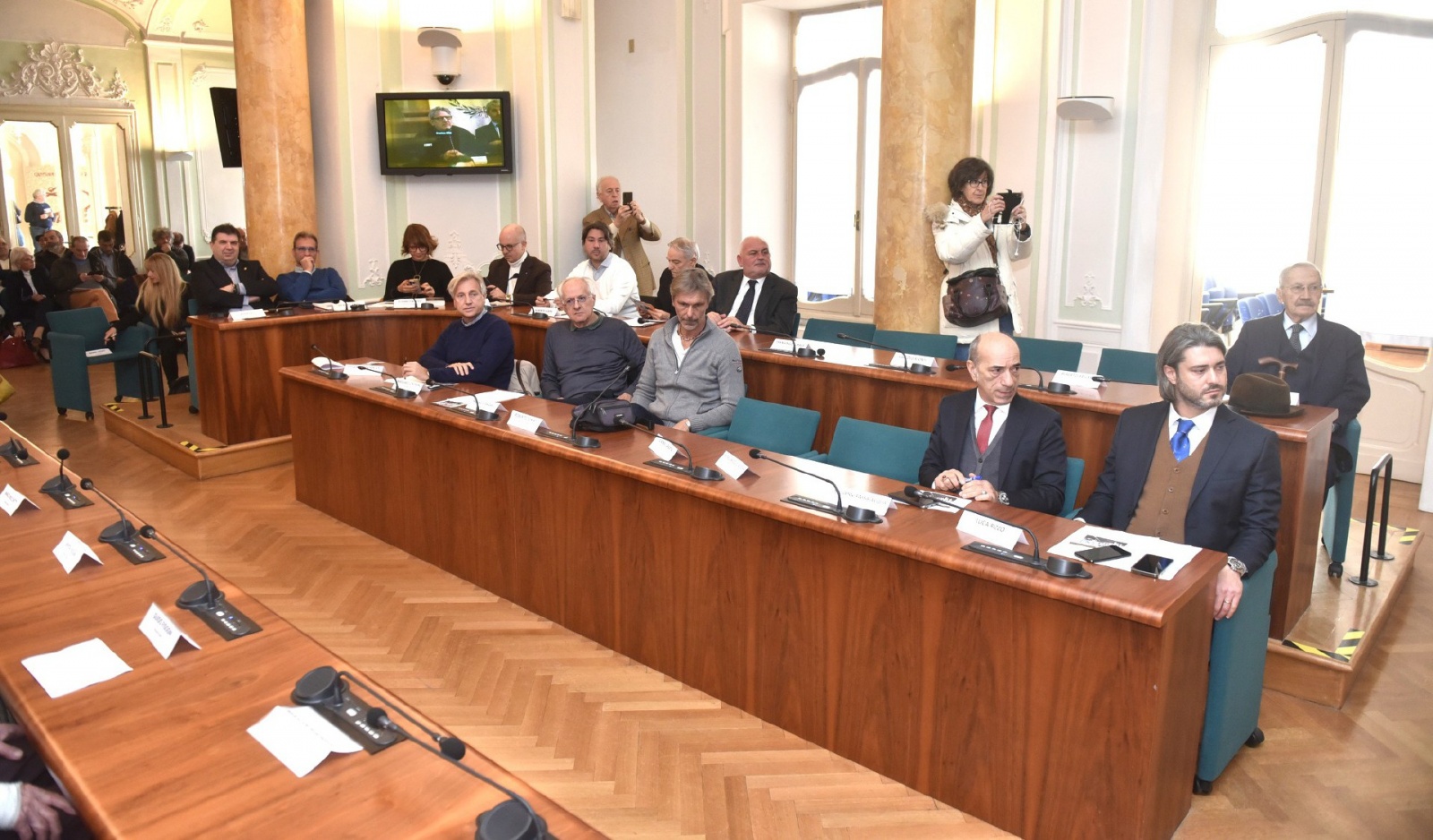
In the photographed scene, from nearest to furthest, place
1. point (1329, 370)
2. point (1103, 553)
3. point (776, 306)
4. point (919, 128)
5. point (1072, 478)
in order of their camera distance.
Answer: point (1103, 553)
point (1072, 478)
point (1329, 370)
point (919, 128)
point (776, 306)

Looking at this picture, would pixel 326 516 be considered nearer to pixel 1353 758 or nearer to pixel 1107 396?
pixel 1107 396

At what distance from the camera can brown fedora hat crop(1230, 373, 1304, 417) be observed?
3852 millimetres

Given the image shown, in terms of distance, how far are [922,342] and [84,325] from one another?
6228mm

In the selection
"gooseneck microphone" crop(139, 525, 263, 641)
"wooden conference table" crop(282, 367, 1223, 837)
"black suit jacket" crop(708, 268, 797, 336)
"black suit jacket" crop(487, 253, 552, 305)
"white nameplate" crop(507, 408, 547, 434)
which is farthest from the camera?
"black suit jacket" crop(487, 253, 552, 305)

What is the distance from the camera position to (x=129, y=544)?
9.08 ft

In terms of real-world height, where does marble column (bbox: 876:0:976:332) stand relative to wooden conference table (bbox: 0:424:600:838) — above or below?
above

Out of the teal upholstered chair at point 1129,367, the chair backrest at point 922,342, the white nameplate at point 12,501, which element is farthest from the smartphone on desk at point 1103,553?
the chair backrest at point 922,342

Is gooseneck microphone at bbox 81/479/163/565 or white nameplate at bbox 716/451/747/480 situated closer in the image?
gooseneck microphone at bbox 81/479/163/565

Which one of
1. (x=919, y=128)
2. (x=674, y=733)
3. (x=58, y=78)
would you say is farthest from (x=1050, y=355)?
(x=58, y=78)

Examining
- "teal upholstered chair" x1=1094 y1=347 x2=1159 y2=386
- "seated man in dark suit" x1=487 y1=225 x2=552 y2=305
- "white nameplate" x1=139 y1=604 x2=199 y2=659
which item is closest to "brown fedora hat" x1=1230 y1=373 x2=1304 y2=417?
"teal upholstered chair" x1=1094 y1=347 x2=1159 y2=386

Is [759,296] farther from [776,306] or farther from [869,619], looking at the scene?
[869,619]

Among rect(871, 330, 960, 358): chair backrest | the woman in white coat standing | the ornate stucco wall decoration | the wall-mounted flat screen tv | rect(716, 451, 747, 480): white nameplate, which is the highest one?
the ornate stucco wall decoration

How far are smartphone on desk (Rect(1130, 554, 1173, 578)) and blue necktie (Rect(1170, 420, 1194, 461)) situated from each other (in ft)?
2.21

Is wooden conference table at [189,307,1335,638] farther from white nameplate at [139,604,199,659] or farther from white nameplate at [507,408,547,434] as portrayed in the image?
white nameplate at [139,604,199,659]
